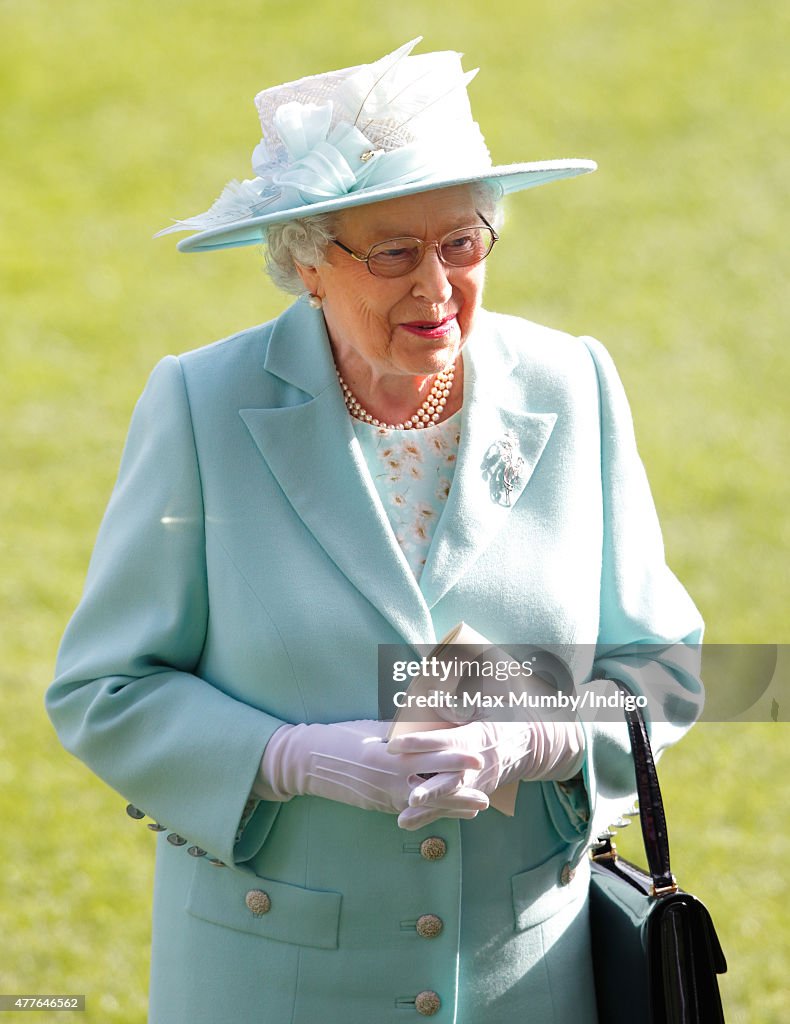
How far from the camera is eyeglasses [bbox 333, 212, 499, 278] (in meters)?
2.62

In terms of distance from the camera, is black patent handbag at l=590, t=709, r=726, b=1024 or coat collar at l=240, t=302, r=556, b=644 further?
coat collar at l=240, t=302, r=556, b=644

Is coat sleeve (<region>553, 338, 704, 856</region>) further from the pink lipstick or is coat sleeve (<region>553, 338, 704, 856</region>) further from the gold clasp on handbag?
the pink lipstick

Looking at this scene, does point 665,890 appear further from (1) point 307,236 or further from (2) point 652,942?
(1) point 307,236

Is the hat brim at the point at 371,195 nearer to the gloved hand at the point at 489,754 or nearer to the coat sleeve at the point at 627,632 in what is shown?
the coat sleeve at the point at 627,632

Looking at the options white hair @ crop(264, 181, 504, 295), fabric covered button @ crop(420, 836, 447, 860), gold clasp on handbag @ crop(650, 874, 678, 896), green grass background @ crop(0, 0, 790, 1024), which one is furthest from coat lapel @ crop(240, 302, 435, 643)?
green grass background @ crop(0, 0, 790, 1024)

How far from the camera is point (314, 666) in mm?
2662

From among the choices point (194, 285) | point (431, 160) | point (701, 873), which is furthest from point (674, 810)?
point (194, 285)

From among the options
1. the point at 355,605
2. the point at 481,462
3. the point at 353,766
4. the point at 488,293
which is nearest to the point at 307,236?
the point at 481,462

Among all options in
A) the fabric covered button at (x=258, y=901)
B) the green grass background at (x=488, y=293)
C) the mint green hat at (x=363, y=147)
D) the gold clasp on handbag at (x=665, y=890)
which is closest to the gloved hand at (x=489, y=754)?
the gold clasp on handbag at (x=665, y=890)

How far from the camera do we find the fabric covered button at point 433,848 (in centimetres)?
270

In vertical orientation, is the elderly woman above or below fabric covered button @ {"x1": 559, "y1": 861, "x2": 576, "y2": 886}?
above

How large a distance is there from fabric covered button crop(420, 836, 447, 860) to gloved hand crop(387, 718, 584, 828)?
140 millimetres

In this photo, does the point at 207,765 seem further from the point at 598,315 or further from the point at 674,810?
the point at 598,315

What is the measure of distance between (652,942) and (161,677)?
38.5 inches
